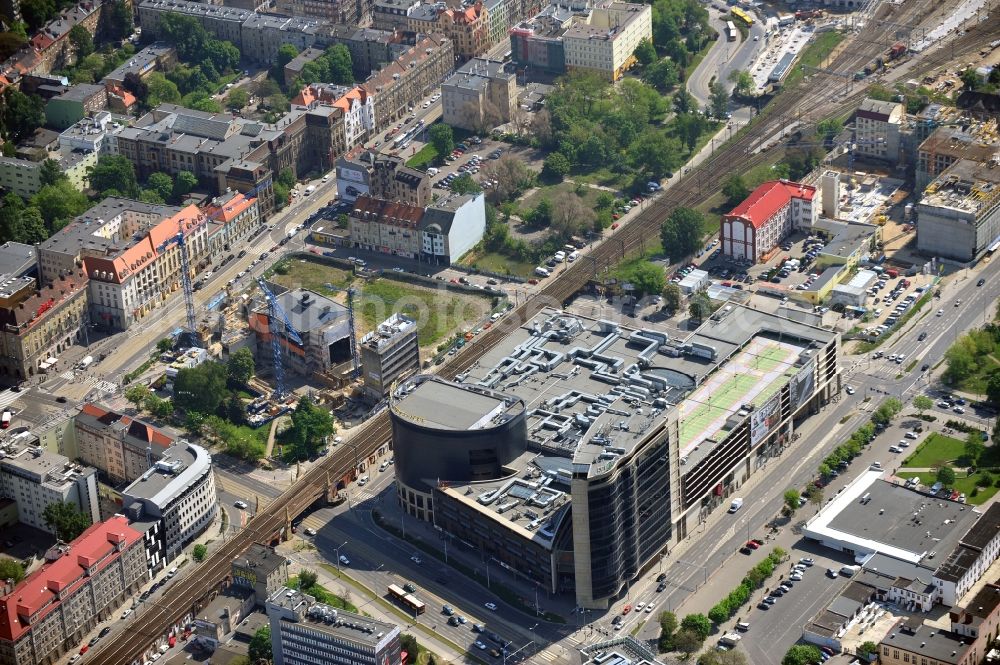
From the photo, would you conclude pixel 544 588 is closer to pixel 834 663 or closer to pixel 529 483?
pixel 529 483

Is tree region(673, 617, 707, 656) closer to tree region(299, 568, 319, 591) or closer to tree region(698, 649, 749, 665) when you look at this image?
tree region(698, 649, 749, 665)

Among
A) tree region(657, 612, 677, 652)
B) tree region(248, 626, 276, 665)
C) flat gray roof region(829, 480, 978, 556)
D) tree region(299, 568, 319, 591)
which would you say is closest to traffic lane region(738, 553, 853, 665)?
flat gray roof region(829, 480, 978, 556)

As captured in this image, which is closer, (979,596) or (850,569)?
(979,596)

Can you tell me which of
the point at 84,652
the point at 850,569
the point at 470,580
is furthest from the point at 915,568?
the point at 84,652

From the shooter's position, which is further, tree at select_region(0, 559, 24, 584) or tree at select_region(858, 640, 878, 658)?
tree at select_region(0, 559, 24, 584)

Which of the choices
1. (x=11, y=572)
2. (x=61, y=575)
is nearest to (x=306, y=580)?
(x=61, y=575)

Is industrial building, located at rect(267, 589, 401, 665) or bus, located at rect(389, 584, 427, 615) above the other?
industrial building, located at rect(267, 589, 401, 665)
